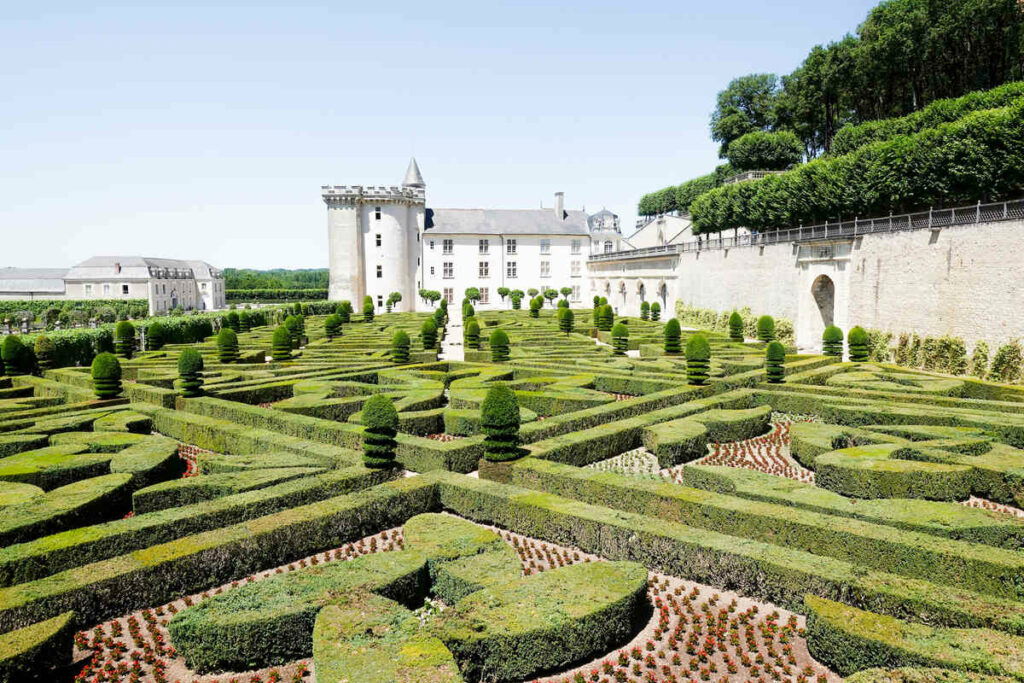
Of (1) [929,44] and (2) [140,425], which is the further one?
(1) [929,44]

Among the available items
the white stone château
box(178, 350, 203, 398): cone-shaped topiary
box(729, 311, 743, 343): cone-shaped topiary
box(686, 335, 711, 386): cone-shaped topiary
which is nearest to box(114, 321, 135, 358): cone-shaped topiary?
box(178, 350, 203, 398): cone-shaped topiary

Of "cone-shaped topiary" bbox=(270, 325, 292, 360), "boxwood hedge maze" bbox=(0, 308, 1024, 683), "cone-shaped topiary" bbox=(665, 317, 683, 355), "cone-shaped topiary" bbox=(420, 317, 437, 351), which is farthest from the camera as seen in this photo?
"cone-shaped topiary" bbox=(420, 317, 437, 351)

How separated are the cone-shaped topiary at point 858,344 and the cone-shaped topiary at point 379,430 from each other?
20095 mm

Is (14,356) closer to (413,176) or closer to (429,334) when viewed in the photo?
(429,334)

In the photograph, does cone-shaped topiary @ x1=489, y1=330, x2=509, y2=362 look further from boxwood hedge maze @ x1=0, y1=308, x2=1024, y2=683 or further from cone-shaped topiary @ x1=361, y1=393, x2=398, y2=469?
cone-shaped topiary @ x1=361, y1=393, x2=398, y2=469

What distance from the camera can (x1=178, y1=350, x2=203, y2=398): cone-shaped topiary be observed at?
60.2 feet

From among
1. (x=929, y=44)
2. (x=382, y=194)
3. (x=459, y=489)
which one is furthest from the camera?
(x=382, y=194)

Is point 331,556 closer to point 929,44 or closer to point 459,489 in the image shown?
point 459,489

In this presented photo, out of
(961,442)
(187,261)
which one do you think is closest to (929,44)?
(961,442)

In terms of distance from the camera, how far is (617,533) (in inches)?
379

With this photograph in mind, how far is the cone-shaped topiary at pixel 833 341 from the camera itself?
85.6ft

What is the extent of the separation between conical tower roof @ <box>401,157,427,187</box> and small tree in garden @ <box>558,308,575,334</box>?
36115mm

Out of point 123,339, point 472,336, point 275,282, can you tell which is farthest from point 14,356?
point 275,282

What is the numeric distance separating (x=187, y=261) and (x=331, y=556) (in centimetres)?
10525
